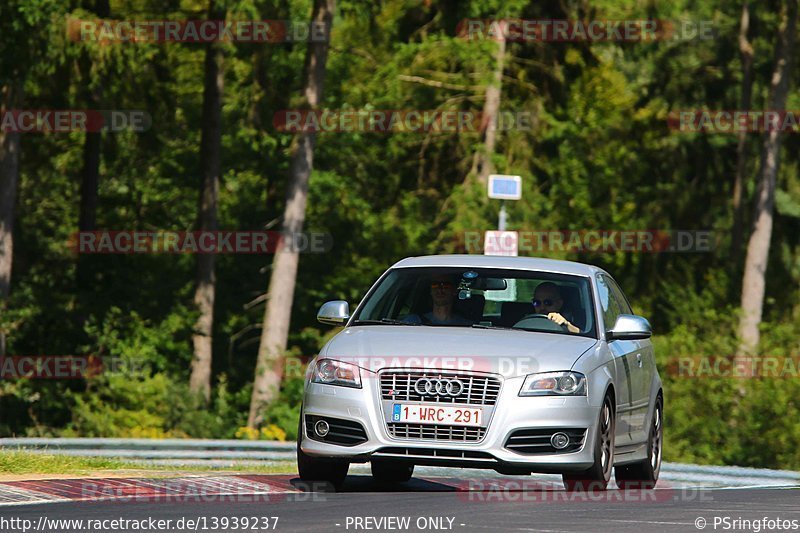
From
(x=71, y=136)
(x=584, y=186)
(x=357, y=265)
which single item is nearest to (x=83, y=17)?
(x=71, y=136)

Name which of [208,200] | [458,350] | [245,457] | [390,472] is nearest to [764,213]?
[208,200]

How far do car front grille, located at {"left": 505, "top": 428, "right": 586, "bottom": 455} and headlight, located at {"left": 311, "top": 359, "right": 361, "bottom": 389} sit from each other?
111cm

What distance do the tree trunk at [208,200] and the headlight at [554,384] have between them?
95.7 feet

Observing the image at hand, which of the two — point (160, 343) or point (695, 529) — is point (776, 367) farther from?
point (695, 529)

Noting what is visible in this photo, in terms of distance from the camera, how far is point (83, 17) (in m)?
31.4

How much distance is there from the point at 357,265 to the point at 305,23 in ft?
32.0

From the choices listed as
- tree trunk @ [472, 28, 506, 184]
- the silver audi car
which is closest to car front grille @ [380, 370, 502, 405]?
the silver audi car

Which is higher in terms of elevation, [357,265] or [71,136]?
[71,136]

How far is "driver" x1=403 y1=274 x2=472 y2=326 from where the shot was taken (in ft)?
40.9

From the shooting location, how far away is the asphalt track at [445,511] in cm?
955

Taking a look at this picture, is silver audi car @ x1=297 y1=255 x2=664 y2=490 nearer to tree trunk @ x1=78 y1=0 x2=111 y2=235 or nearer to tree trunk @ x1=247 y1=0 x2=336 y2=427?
tree trunk @ x1=247 y1=0 x2=336 y2=427

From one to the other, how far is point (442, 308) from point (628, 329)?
53.9 inches

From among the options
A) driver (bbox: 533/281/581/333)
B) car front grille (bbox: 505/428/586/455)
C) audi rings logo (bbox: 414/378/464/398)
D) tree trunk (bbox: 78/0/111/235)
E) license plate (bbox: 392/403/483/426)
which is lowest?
tree trunk (bbox: 78/0/111/235)

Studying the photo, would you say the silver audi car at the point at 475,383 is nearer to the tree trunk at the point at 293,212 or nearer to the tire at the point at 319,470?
the tire at the point at 319,470
